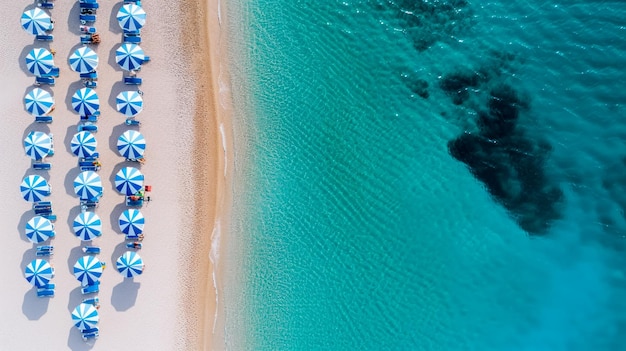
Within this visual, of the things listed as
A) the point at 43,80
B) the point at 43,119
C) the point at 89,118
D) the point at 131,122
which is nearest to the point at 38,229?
the point at 43,119

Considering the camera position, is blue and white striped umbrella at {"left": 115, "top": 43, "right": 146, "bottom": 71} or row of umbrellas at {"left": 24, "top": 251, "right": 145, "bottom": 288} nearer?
row of umbrellas at {"left": 24, "top": 251, "right": 145, "bottom": 288}

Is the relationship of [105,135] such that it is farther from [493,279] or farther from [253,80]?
[493,279]

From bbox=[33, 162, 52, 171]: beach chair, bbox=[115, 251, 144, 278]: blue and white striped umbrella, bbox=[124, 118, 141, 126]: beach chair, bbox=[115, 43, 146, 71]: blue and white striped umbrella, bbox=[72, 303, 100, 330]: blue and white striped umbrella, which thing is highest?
bbox=[115, 43, 146, 71]: blue and white striped umbrella

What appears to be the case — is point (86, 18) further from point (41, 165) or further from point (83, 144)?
point (41, 165)

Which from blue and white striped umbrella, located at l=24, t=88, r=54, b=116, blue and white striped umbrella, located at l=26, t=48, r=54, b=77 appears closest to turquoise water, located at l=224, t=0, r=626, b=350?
blue and white striped umbrella, located at l=26, t=48, r=54, b=77

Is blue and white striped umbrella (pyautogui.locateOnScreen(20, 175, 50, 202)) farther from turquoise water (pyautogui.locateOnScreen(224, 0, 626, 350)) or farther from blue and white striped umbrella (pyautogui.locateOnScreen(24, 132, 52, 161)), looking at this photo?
turquoise water (pyautogui.locateOnScreen(224, 0, 626, 350))

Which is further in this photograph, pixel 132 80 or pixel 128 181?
pixel 132 80

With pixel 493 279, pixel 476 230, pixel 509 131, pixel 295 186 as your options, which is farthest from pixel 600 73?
pixel 295 186
